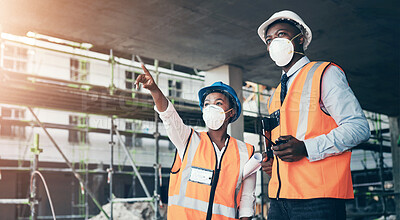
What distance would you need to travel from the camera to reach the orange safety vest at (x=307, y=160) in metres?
1.94

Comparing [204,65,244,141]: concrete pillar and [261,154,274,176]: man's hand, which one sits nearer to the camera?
[261,154,274,176]: man's hand

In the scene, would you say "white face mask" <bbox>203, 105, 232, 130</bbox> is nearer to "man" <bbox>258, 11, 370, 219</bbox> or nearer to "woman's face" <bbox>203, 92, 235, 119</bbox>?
"woman's face" <bbox>203, 92, 235, 119</bbox>

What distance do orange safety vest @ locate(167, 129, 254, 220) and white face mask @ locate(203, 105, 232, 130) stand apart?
0.12 m

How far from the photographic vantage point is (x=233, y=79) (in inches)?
317

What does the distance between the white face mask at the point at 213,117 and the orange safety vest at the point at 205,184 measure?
12 centimetres

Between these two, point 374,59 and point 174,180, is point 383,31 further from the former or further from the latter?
point 174,180

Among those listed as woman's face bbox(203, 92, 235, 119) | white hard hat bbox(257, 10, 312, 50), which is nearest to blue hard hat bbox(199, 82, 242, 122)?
woman's face bbox(203, 92, 235, 119)

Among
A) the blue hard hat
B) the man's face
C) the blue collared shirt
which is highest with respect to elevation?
the man's face

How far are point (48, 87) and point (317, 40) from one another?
456 cm

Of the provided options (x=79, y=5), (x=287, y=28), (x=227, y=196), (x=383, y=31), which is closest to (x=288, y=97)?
(x=287, y=28)

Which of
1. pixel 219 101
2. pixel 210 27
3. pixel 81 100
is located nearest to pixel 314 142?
pixel 219 101

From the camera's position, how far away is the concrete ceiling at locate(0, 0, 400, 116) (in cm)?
557

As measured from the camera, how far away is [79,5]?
5469 millimetres

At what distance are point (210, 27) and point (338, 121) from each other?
179 inches
